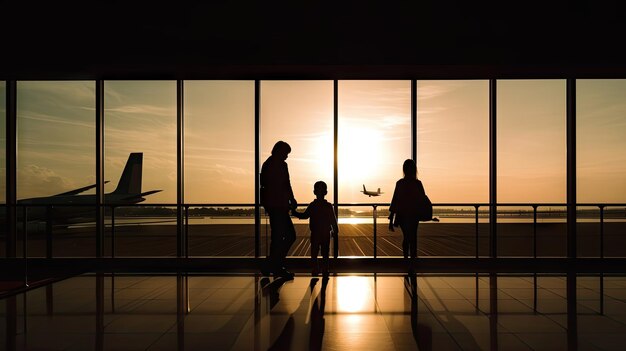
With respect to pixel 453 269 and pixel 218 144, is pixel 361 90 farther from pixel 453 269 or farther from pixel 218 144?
pixel 453 269

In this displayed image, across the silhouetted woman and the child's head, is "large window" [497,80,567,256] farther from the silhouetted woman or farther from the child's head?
the child's head

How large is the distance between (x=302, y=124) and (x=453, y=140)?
7.58 feet

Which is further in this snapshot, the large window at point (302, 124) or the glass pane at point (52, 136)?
the glass pane at point (52, 136)

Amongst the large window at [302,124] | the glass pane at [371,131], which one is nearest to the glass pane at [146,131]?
the large window at [302,124]

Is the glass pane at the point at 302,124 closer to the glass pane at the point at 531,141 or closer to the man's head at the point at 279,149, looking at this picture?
the man's head at the point at 279,149

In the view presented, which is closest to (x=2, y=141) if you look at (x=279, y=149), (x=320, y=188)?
(x=279, y=149)

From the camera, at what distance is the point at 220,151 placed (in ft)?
23.6

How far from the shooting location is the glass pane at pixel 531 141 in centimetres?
688
